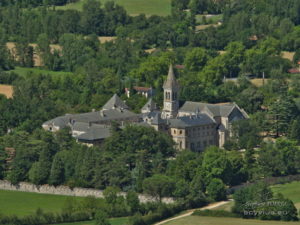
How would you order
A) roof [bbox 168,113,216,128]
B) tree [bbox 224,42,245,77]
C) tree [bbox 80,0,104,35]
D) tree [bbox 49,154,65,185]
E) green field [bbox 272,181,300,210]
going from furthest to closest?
tree [bbox 80,0,104,35], tree [bbox 224,42,245,77], roof [bbox 168,113,216,128], tree [bbox 49,154,65,185], green field [bbox 272,181,300,210]

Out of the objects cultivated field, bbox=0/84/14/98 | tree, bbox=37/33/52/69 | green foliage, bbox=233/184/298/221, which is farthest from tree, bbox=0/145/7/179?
tree, bbox=37/33/52/69

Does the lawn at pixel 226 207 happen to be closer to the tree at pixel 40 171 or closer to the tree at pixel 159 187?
the tree at pixel 159 187

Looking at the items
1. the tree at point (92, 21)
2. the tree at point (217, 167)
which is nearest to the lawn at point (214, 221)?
the tree at point (217, 167)

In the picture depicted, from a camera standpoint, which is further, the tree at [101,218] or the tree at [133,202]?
the tree at [133,202]

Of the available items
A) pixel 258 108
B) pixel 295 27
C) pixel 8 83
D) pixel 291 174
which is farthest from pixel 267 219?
pixel 295 27

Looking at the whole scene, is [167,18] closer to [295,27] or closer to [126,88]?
[295,27]

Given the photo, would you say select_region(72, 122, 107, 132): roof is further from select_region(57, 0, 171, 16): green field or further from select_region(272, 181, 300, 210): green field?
select_region(57, 0, 171, 16): green field

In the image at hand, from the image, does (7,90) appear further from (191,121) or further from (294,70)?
(294,70)
